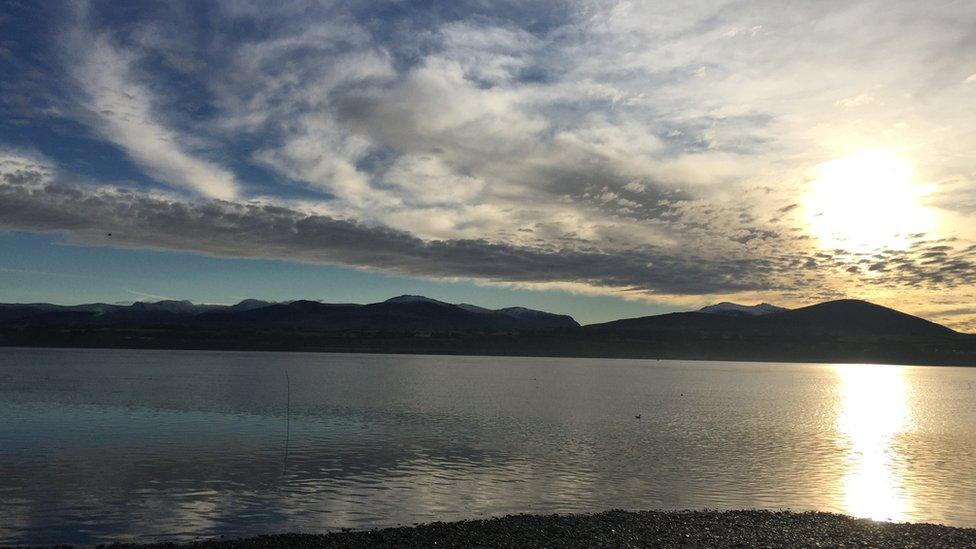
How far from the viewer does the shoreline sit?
22.7 metres

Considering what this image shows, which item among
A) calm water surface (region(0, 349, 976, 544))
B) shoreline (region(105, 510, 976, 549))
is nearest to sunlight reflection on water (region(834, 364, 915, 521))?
calm water surface (region(0, 349, 976, 544))

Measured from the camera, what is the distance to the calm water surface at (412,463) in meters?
28.7

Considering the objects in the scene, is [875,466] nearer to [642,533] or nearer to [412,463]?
[642,533]

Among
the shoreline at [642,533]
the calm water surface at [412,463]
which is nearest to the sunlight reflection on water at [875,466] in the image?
the calm water surface at [412,463]

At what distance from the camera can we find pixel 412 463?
135ft

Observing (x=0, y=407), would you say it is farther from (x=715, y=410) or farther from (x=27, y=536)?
(x=715, y=410)

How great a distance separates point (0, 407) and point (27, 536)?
54.2m

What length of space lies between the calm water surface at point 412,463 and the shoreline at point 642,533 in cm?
302

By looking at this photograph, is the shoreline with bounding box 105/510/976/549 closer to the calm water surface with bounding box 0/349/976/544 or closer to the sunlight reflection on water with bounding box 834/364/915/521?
the calm water surface with bounding box 0/349/976/544

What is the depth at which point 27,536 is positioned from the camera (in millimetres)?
23859

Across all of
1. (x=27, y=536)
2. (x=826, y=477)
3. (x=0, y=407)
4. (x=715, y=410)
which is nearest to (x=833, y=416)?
(x=715, y=410)

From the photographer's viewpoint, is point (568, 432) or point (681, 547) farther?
point (568, 432)

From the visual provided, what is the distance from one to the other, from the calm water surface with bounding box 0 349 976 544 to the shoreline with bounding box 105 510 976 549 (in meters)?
3.02

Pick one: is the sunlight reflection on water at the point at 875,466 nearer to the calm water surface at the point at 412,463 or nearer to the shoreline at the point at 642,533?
the calm water surface at the point at 412,463
